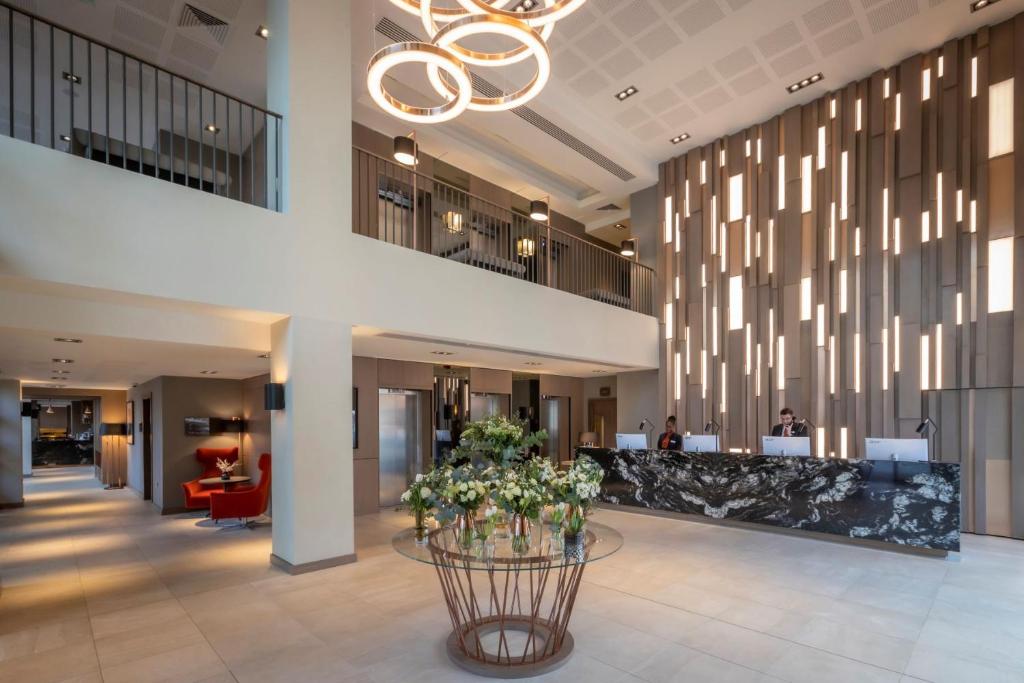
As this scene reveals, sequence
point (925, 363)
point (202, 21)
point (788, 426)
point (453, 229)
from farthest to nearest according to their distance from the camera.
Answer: point (453, 229), point (788, 426), point (925, 363), point (202, 21)

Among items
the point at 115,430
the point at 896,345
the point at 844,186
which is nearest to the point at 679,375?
the point at 896,345

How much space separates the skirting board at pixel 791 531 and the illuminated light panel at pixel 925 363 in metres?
2.56

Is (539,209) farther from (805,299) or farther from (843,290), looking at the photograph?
(843,290)

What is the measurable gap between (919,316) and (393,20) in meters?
8.63

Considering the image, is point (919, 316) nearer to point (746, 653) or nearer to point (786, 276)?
point (786, 276)

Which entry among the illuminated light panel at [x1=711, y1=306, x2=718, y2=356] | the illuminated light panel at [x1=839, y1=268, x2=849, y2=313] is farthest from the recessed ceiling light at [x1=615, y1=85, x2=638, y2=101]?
the illuminated light panel at [x1=839, y1=268, x2=849, y2=313]

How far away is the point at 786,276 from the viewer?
952 cm

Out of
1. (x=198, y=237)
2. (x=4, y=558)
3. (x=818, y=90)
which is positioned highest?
(x=818, y=90)

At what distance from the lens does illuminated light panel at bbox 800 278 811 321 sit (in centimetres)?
927

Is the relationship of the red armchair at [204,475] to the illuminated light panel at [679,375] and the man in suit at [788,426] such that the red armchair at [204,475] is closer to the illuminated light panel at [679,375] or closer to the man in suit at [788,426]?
the illuminated light panel at [679,375]

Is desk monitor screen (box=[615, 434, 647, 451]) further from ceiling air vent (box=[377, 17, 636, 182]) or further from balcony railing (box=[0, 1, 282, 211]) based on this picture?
balcony railing (box=[0, 1, 282, 211])

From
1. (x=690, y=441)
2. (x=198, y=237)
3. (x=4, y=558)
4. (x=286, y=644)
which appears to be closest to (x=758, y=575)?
(x=690, y=441)

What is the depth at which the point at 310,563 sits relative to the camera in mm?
5883

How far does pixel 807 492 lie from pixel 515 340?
4550 mm
